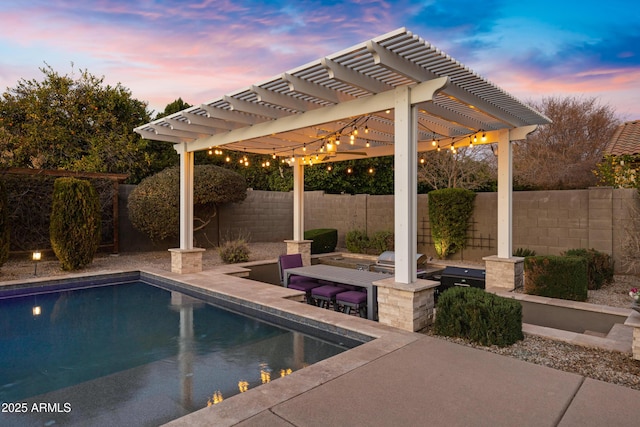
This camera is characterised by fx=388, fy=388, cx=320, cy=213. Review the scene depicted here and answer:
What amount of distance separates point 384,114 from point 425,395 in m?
4.80

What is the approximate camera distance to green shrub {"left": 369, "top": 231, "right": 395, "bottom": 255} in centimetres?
1177

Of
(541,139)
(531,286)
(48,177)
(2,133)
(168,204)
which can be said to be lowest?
(531,286)

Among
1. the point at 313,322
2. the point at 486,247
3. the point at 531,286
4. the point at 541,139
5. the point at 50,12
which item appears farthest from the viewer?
the point at 541,139

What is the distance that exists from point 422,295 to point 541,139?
2008 cm

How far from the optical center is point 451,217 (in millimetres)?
10414

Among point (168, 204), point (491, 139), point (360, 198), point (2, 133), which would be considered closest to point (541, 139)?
point (360, 198)

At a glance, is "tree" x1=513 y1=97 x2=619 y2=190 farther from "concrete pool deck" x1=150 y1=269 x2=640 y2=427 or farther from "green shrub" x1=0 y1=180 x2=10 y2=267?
"green shrub" x1=0 y1=180 x2=10 y2=267

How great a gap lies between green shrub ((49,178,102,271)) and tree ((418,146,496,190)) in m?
14.2

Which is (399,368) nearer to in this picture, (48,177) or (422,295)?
(422,295)

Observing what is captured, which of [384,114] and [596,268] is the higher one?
[384,114]

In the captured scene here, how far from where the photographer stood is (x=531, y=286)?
21.3ft

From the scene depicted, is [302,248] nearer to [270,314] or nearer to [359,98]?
[270,314]

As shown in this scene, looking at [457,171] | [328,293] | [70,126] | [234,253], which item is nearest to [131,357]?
[328,293]

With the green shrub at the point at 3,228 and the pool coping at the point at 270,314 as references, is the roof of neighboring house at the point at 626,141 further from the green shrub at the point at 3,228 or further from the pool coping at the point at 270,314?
the green shrub at the point at 3,228
